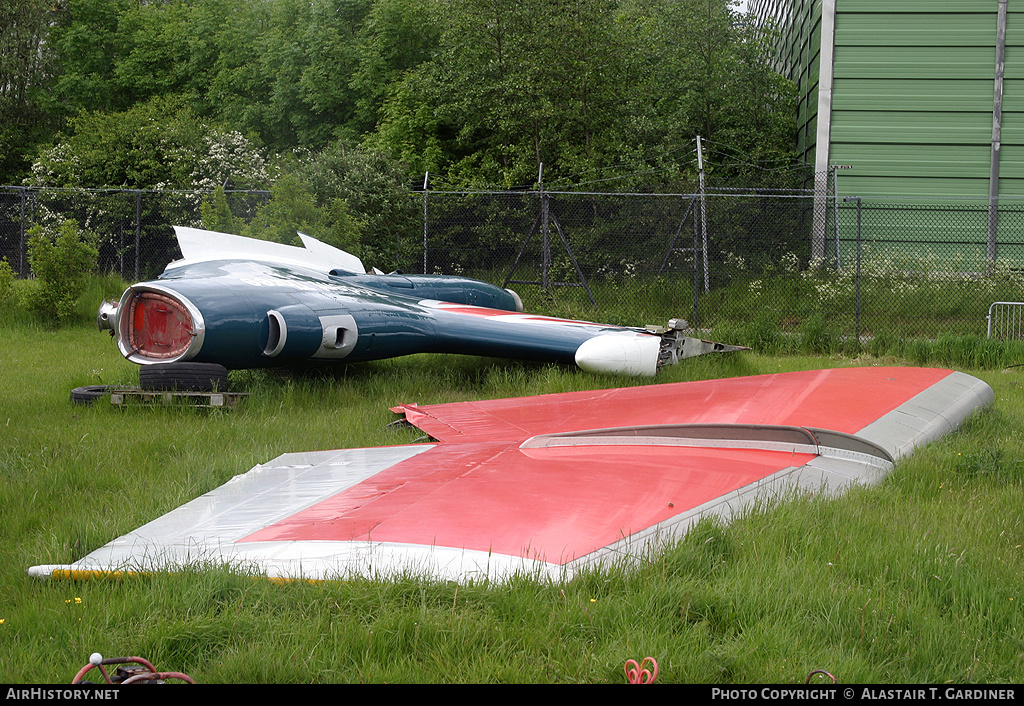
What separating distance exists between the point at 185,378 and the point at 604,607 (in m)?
5.68

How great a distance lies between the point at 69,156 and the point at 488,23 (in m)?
12.6

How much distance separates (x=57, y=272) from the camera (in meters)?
12.7

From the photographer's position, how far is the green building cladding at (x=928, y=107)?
15906mm

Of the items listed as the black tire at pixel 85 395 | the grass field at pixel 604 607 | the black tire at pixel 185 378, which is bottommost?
→ the grass field at pixel 604 607

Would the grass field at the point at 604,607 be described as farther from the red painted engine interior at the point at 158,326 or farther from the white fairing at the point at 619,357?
the white fairing at the point at 619,357

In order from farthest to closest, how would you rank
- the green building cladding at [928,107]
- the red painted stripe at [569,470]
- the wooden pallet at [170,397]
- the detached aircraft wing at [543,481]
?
the green building cladding at [928,107], the wooden pallet at [170,397], the red painted stripe at [569,470], the detached aircraft wing at [543,481]

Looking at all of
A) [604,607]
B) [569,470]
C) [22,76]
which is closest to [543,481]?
[569,470]

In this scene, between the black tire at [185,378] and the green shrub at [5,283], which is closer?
the black tire at [185,378]

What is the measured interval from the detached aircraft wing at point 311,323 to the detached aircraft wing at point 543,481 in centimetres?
156

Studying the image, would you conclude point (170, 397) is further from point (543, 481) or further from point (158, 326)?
point (543, 481)

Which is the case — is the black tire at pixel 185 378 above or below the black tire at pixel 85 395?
above

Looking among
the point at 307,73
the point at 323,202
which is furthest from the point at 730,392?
the point at 307,73

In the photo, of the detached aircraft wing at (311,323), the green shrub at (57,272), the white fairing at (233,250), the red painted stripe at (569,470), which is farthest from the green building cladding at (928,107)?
the green shrub at (57,272)

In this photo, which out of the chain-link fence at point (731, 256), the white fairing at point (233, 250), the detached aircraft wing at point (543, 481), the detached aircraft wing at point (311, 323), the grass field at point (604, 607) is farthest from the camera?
the chain-link fence at point (731, 256)
